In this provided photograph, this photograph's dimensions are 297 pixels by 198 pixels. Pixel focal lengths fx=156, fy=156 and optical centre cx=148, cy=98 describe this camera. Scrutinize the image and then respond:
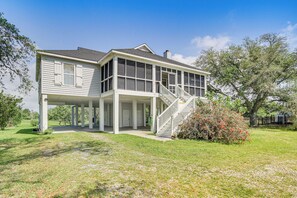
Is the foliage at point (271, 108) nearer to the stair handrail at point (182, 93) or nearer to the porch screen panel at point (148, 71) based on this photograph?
the stair handrail at point (182, 93)

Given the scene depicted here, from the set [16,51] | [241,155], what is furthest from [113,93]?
[241,155]

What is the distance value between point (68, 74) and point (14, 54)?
14.8 ft

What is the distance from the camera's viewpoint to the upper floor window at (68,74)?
11938 millimetres

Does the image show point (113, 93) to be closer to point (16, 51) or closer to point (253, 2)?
point (16, 51)

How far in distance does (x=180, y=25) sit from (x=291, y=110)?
15.0m

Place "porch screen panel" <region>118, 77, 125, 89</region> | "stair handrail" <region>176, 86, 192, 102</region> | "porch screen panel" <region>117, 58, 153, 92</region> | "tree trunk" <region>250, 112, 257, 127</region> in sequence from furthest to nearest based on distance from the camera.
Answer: "tree trunk" <region>250, 112, 257, 127</region>, "stair handrail" <region>176, 86, 192, 102</region>, "porch screen panel" <region>117, 58, 153, 92</region>, "porch screen panel" <region>118, 77, 125, 89</region>

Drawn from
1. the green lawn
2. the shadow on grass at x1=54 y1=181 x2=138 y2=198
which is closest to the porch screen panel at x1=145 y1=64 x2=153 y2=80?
the green lawn

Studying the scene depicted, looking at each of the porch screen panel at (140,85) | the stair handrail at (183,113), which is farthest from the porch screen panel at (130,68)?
the stair handrail at (183,113)

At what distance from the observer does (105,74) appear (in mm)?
12609

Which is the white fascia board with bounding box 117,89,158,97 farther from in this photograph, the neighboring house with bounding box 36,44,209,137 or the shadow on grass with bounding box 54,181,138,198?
the shadow on grass with bounding box 54,181,138,198

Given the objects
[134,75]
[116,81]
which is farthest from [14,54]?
[134,75]

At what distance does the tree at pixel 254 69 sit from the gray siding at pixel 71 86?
15.1 metres

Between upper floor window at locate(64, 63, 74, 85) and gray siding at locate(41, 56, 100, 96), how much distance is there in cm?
31

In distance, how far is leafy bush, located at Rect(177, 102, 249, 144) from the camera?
8.43 metres
